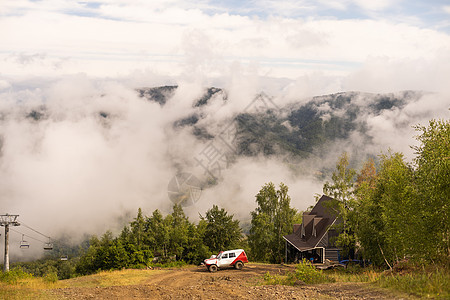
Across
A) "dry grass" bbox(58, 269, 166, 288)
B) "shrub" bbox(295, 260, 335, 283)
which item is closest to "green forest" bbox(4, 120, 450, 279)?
"shrub" bbox(295, 260, 335, 283)

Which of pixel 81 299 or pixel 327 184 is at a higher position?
pixel 327 184

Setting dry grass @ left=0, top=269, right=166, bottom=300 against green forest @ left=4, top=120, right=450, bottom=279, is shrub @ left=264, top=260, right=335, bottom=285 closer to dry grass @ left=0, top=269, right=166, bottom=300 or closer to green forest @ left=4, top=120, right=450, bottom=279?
green forest @ left=4, top=120, right=450, bottom=279

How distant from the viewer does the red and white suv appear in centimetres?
3678

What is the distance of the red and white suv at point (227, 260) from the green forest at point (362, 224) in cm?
991

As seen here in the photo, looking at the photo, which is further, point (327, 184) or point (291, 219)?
point (291, 219)

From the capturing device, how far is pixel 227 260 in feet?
122

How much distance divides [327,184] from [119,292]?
2569 cm

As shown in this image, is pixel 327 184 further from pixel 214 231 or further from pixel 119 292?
pixel 119 292

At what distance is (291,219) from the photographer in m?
61.3

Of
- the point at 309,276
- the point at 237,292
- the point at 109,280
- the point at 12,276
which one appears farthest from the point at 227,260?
the point at 12,276

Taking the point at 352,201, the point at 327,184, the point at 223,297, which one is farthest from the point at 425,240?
the point at 327,184

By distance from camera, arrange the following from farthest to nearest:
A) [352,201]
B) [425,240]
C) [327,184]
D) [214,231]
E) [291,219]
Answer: [291,219] < [214,231] < [327,184] < [352,201] < [425,240]

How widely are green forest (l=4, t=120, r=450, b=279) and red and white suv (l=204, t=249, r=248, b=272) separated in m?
9.91

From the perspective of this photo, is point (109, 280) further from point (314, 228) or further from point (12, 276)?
point (314, 228)
